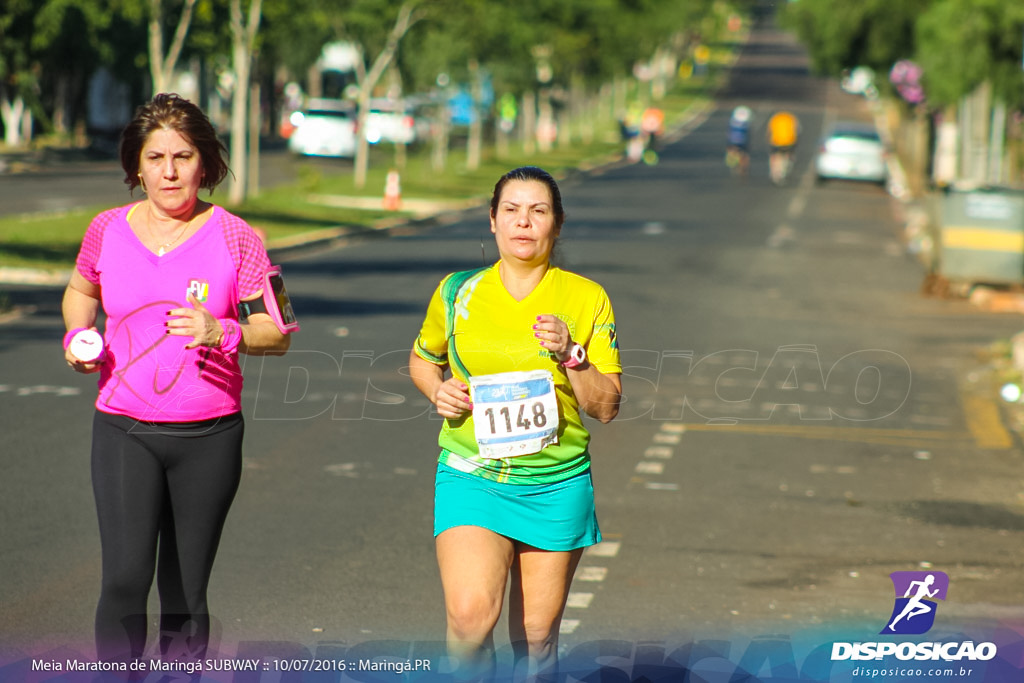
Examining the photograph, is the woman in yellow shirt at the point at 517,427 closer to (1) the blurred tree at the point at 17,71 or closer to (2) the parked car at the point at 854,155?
(1) the blurred tree at the point at 17,71

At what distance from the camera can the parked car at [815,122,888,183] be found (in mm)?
49125

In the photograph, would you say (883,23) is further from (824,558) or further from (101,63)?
(824,558)

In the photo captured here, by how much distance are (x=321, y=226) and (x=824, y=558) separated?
72.2 feet

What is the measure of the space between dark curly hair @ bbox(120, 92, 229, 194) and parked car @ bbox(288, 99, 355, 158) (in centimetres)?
5181

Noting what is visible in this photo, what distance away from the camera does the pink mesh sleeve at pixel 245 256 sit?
4.66 m

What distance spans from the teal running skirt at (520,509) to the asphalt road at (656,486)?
115 centimetres

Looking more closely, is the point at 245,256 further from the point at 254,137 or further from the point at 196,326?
the point at 254,137

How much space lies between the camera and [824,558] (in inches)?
313

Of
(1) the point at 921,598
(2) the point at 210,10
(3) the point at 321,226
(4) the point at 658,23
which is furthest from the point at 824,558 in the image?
(4) the point at 658,23

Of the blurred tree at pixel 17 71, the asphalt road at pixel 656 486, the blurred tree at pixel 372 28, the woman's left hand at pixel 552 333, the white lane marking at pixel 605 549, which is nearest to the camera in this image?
the woman's left hand at pixel 552 333

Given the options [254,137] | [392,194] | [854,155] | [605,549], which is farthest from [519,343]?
[854,155]

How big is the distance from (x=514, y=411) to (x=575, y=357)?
21 centimetres

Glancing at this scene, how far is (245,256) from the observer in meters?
4.68

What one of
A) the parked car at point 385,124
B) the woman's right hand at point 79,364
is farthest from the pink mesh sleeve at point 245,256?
the parked car at point 385,124
